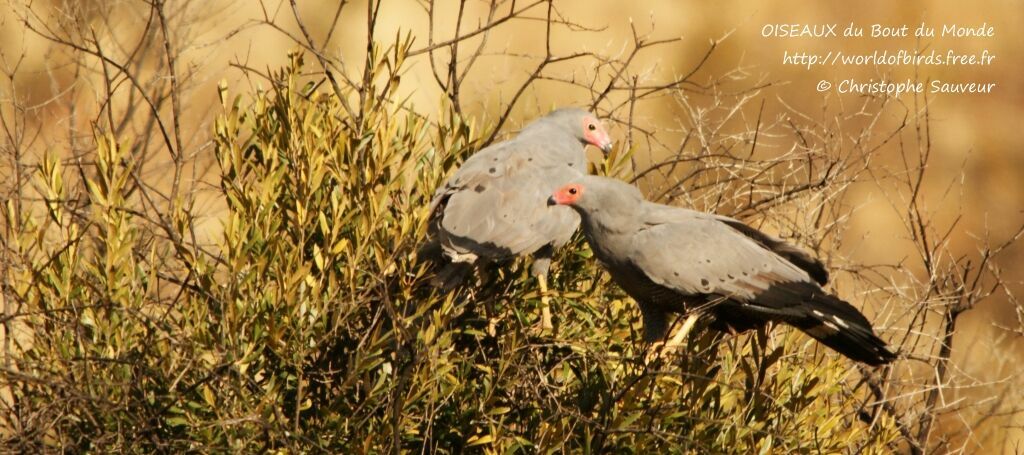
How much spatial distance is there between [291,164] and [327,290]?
546 mm

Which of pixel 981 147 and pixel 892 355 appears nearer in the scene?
pixel 892 355

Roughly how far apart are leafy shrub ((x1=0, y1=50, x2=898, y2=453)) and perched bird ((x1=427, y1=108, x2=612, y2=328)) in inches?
4.4

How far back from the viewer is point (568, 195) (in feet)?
14.5

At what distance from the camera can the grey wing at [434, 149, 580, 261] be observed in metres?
4.28

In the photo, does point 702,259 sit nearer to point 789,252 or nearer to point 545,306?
point 789,252

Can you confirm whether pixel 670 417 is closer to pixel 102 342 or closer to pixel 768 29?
pixel 102 342

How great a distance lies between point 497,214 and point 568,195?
274 millimetres

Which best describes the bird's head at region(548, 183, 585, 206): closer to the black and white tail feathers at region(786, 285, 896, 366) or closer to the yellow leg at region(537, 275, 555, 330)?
the yellow leg at region(537, 275, 555, 330)

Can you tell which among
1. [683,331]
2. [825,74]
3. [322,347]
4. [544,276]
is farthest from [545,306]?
[825,74]

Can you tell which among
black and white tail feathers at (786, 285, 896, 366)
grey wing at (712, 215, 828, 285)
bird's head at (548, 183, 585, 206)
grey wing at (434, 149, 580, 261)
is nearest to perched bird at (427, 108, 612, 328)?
grey wing at (434, 149, 580, 261)

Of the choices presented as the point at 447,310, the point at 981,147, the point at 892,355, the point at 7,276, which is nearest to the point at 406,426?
the point at 447,310

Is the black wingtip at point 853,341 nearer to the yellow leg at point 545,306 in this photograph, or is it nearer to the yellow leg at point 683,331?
the yellow leg at point 683,331

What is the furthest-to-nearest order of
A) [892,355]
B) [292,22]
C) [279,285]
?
[292,22] → [892,355] → [279,285]

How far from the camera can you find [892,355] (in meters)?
4.24
